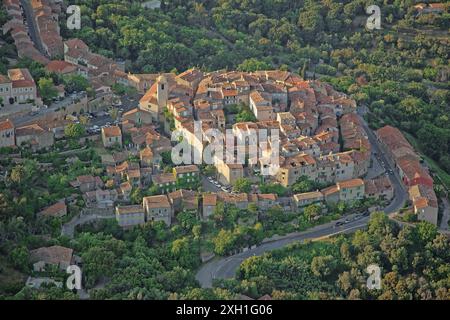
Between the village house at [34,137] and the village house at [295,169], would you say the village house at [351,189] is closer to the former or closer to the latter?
the village house at [295,169]

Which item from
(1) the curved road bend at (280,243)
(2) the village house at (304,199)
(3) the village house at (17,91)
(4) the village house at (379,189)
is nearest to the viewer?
(1) the curved road bend at (280,243)

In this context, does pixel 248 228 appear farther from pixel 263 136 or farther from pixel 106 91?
pixel 106 91

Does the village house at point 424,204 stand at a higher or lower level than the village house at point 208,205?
lower

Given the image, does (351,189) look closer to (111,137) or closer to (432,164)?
(432,164)

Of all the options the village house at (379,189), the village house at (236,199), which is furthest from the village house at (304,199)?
the village house at (379,189)

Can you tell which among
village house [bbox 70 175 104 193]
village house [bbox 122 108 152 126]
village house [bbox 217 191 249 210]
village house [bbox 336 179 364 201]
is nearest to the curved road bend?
village house [bbox 336 179 364 201]

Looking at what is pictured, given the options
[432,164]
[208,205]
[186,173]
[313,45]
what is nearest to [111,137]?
[186,173]
